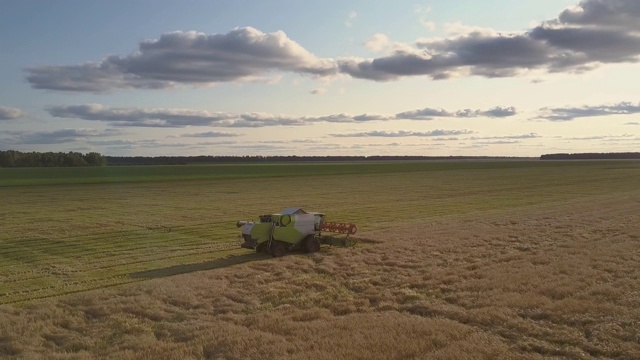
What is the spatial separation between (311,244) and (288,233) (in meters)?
0.98


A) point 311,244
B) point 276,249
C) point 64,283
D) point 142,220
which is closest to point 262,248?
point 276,249

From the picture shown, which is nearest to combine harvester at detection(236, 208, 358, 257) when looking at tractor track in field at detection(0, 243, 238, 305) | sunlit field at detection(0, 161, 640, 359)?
sunlit field at detection(0, 161, 640, 359)

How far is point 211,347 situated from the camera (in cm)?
1076

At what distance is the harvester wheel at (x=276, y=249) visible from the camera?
19922 mm

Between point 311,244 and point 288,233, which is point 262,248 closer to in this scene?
point 288,233

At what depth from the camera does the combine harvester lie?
65.5 ft

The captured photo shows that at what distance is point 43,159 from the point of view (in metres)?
152

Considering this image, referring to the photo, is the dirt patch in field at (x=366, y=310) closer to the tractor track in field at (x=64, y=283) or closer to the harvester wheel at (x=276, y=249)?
the harvester wheel at (x=276, y=249)

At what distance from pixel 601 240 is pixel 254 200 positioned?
2734cm

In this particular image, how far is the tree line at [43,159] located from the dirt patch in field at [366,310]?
482 ft

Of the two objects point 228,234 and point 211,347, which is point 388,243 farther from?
point 211,347

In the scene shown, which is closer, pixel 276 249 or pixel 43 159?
pixel 276 249

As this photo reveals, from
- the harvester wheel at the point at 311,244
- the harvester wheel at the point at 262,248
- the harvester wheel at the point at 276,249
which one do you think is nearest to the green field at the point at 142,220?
the harvester wheel at the point at 262,248

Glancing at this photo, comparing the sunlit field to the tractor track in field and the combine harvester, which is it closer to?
the tractor track in field
